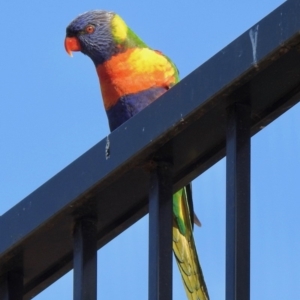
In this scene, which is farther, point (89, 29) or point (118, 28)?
point (89, 29)

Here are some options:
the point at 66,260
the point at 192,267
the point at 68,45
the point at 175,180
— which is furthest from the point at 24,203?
the point at 68,45


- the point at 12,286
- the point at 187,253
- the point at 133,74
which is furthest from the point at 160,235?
the point at 133,74

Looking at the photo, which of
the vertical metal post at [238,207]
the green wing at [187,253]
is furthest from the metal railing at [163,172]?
the green wing at [187,253]

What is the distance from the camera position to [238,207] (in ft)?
4.52

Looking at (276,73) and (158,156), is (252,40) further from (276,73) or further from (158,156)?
(158,156)

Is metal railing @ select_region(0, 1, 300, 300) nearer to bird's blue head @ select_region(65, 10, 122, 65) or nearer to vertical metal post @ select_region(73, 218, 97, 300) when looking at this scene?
vertical metal post @ select_region(73, 218, 97, 300)

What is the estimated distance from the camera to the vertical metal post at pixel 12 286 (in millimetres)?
1797

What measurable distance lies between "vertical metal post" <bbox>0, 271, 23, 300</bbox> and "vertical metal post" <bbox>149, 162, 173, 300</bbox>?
43 centimetres

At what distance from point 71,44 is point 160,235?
339cm

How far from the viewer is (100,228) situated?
176 cm

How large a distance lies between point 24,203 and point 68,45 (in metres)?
3.07

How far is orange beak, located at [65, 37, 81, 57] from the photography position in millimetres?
4754

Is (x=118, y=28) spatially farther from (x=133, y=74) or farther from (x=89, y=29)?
(x=133, y=74)

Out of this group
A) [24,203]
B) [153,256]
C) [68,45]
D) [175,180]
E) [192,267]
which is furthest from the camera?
[68,45]
